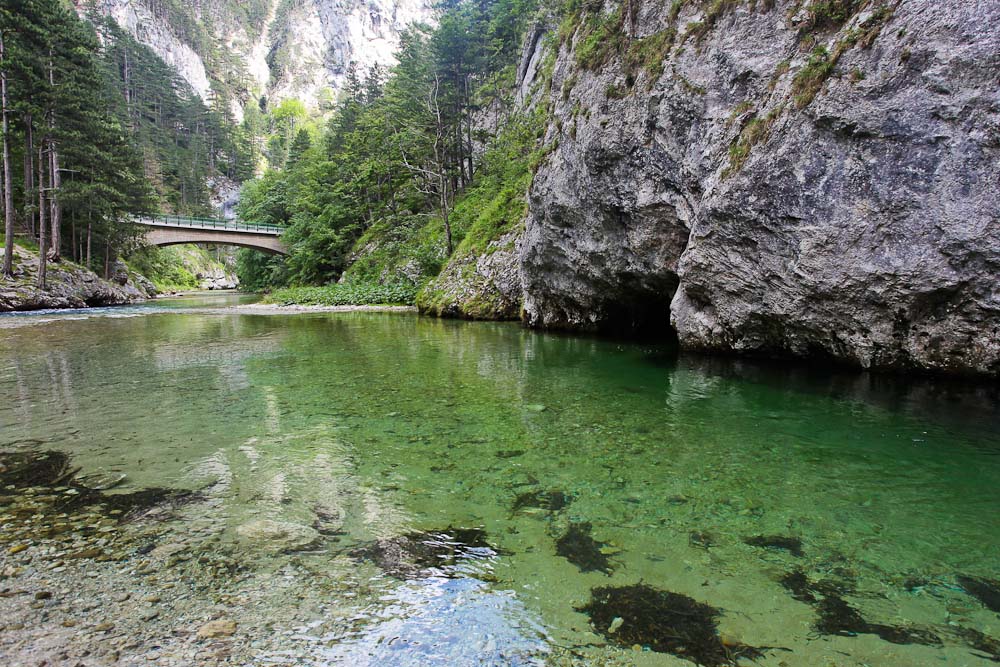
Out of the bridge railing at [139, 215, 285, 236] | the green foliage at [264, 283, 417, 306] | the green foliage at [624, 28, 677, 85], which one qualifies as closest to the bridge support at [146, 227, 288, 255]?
the bridge railing at [139, 215, 285, 236]

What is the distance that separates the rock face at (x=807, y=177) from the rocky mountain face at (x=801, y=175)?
1.0 inches

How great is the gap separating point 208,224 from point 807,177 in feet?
157

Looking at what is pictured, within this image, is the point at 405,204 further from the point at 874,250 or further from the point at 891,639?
the point at 891,639

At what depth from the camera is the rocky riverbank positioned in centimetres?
2386

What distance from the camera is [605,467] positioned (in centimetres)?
450

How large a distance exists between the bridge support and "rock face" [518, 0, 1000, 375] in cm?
3833

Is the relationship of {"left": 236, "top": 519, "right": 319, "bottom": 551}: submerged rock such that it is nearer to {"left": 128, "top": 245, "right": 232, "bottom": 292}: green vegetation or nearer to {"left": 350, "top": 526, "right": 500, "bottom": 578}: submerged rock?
{"left": 350, "top": 526, "right": 500, "bottom": 578}: submerged rock

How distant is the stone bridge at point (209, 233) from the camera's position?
42156 millimetres

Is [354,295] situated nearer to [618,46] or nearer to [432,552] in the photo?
[618,46]

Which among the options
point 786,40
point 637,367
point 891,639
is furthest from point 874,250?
point 891,639

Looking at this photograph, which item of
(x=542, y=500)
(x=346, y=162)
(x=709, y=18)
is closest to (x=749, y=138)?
(x=709, y=18)

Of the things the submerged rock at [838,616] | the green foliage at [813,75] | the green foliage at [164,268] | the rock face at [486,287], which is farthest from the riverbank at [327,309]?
the green foliage at [164,268]

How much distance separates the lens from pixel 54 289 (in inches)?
1026

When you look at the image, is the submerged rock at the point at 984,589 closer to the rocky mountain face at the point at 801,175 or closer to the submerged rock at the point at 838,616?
the submerged rock at the point at 838,616
